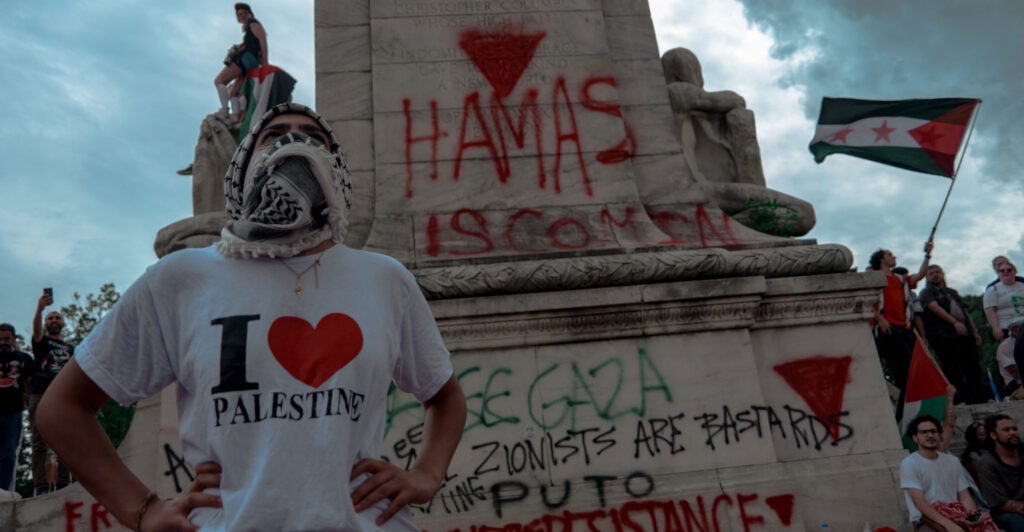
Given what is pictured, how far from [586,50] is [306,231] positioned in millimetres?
6217

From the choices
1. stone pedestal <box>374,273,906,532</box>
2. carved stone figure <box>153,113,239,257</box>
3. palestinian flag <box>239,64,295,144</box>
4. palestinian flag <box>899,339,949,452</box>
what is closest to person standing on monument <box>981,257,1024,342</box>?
palestinian flag <box>899,339,949,452</box>

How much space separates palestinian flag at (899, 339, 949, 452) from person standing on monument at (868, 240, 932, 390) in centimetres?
43

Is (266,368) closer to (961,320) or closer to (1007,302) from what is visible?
(961,320)

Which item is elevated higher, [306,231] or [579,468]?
[306,231]

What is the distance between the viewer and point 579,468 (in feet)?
19.4

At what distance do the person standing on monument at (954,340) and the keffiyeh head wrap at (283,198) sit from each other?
9.10 metres

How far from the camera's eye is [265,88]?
29.7ft

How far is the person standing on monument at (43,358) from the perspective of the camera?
7.89m

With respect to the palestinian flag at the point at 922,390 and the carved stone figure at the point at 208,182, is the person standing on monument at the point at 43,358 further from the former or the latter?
the palestinian flag at the point at 922,390

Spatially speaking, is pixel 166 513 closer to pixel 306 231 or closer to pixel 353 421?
pixel 353 421

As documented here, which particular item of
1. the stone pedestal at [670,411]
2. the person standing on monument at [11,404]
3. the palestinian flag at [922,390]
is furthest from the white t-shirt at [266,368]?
the palestinian flag at [922,390]

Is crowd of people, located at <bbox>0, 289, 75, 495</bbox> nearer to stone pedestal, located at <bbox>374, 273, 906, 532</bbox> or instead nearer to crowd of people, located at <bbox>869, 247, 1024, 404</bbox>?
stone pedestal, located at <bbox>374, 273, 906, 532</bbox>

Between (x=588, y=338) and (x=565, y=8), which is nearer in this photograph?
(x=588, y=338)

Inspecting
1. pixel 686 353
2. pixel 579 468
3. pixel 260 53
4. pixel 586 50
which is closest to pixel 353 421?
pixel 579 468
